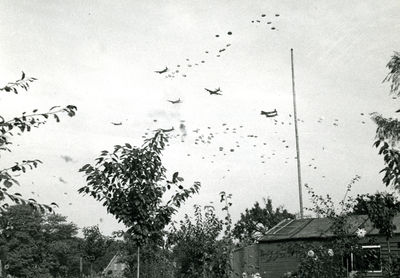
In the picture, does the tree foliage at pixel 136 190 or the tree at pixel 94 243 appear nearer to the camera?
the tree foliage at pixel 136 190

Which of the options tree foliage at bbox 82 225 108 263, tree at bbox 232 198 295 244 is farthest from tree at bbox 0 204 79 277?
tree at bbox 232 198 295 244

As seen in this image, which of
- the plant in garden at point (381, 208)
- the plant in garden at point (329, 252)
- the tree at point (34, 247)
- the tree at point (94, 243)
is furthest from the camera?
the tree at point (34, 247)

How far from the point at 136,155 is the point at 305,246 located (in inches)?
169

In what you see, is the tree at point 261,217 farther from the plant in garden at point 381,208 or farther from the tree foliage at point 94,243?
the plant in garden at point 381,208

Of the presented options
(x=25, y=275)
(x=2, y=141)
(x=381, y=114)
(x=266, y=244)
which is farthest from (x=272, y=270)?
(x=25, y=275)

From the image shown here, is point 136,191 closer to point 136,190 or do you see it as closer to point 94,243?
point 136,190

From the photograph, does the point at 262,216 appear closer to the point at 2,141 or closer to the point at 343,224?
the point at 343,224

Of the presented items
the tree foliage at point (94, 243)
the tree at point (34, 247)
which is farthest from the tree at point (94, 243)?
the tree at point (34, 247)

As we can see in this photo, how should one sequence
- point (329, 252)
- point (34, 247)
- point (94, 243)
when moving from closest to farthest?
point (329, 252) < point (94, 243) < point (34, 247)

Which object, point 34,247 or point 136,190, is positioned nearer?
point 136,190

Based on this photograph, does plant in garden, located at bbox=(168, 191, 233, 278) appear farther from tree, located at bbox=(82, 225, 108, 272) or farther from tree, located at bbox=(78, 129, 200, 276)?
tree, located at bbox=(82, 225, 108, 272)

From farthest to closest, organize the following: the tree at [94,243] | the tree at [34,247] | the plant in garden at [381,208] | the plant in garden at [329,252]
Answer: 1. the tree at [34,247]
2. the tree at [94,243]
3. the plant in garden at [381,208]
4. the plant in garden at [329,252]

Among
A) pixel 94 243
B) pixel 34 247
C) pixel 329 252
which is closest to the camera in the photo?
pixel 329 252

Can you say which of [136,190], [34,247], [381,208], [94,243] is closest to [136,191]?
[136,190]
